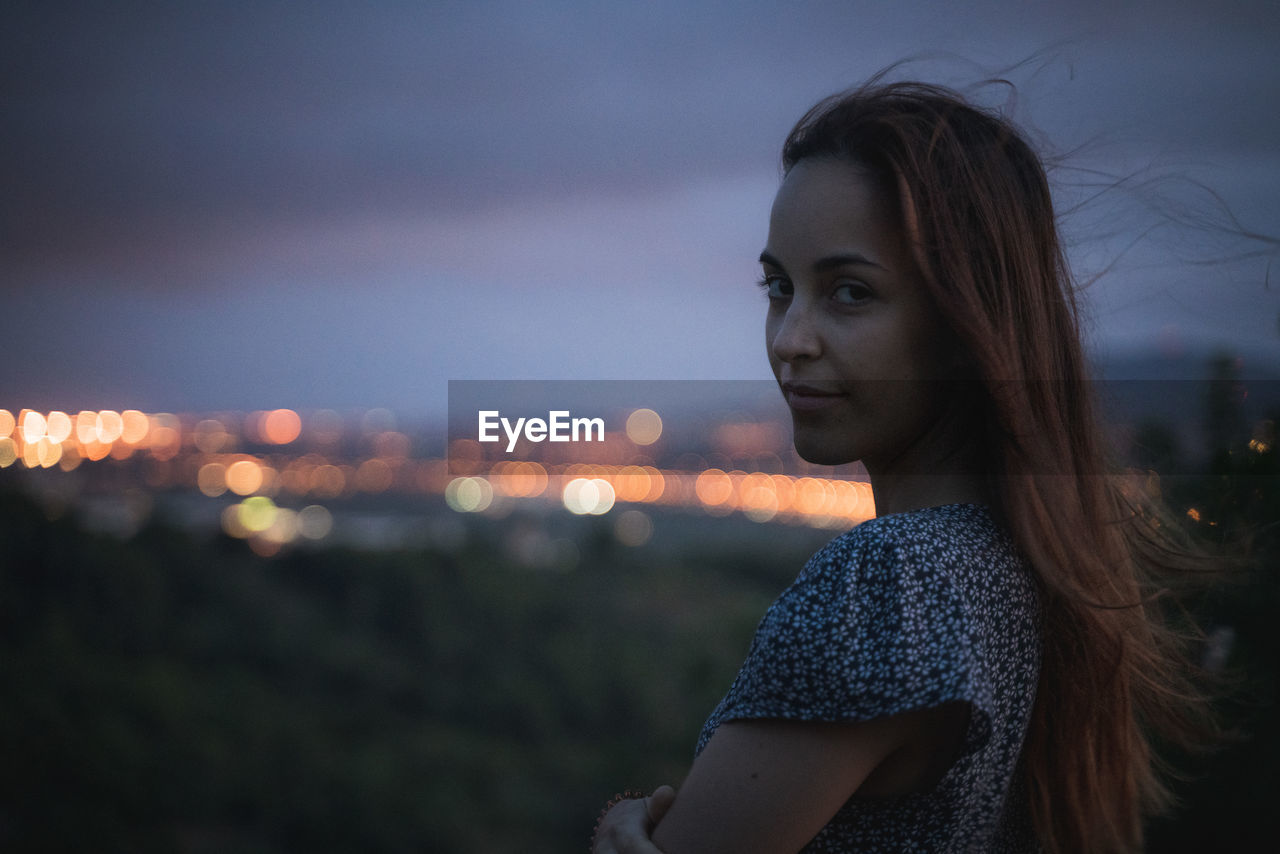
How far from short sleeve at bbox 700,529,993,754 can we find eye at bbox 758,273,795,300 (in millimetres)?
467

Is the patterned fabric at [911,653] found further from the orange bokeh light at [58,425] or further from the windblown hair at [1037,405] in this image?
the orange bokeh light at [58,425]

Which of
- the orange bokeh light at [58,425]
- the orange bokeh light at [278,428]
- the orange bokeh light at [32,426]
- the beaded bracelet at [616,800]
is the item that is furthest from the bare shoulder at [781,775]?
the orange bokeh light at [278,428]

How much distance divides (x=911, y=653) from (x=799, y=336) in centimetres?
48

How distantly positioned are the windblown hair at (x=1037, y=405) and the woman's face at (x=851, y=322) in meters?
0.04

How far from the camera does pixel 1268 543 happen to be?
239 centimetres

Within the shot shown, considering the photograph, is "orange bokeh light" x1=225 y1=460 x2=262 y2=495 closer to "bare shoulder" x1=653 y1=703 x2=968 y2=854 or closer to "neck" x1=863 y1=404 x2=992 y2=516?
"neck" x1=863 y1=404 x2=992 y2=516

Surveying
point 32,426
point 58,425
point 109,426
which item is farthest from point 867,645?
point 109,426

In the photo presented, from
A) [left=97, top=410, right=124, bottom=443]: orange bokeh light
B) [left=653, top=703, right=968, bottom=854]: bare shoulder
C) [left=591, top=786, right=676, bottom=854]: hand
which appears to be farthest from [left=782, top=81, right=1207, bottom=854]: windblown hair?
[left=97, top=410, right=124, bottom=443]: orange bokeh light

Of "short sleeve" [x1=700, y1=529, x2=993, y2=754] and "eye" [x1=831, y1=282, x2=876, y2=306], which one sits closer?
"short sleeve" [x1=700, y1=529, x2=993, y2=754]

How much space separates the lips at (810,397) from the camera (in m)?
1.27

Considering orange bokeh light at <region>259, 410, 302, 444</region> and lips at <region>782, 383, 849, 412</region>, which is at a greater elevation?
orange bokeh light at <region>259, 410, 302, 444</region>

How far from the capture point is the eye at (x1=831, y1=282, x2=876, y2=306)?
1.23 metres

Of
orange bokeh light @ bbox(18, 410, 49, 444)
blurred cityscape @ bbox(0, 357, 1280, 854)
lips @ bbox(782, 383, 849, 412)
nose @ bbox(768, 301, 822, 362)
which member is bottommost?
blurred cityscape @ bbox(0, 357, 1280, 854)

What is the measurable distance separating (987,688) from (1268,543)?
6.34 feet
